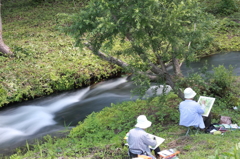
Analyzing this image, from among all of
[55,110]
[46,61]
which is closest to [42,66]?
[46,61]

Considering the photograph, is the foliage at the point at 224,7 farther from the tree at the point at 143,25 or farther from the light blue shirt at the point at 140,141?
the light blue shirt at the point at 140,141

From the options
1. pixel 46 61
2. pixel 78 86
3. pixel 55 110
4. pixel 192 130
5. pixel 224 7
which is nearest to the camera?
pixel 192 130

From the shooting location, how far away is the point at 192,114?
803 centimetres

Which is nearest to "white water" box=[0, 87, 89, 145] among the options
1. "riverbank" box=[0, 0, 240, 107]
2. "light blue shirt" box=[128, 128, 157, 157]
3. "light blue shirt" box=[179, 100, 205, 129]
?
"riverbank" box=[0, 0, 240, 107]

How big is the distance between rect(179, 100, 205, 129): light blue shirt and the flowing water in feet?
9.84

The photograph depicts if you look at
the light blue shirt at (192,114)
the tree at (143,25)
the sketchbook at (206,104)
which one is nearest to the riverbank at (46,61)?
the tree at (143,25)

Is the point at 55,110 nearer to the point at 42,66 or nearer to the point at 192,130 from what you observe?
the point at 42,66

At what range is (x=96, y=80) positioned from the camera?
16969 millimetres

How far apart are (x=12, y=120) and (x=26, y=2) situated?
26.7 meters

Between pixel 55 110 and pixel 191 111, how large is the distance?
25.7 ft

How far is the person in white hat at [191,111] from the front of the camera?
7945 mm

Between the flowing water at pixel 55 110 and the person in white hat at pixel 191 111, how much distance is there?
9.52ft

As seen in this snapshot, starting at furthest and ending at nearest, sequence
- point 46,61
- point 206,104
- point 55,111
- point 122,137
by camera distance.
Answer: point 46,61 < point 55,111 < point 122,137 < point 206,104

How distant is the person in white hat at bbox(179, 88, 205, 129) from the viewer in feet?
26.1
